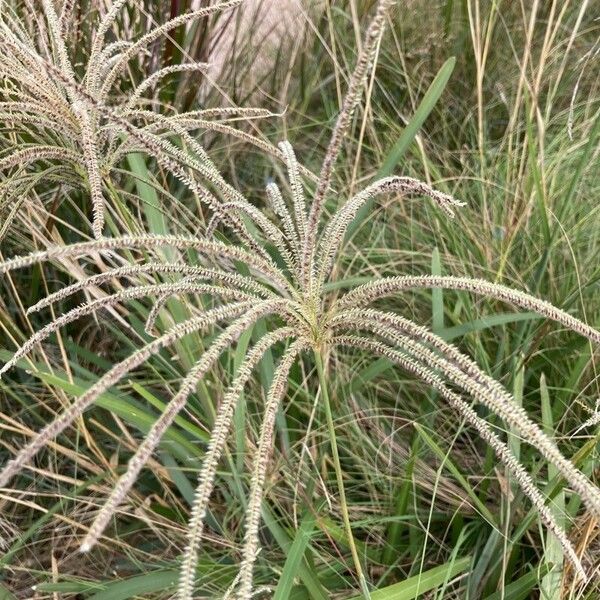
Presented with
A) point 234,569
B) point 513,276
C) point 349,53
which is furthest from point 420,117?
point 349,53

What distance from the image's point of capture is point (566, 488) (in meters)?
0.77

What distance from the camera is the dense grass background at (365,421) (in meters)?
0.79

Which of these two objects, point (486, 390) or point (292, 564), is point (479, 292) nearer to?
point (486, 390)

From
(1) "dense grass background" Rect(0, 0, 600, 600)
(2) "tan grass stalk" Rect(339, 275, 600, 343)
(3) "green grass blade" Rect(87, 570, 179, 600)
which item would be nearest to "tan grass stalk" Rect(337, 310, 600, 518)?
(2) "tan grass stalk" Rect(339, 275, 600, 343)

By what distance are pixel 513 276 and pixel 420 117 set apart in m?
0.25

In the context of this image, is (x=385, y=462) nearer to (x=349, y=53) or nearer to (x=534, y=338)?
(x=534, y=338)

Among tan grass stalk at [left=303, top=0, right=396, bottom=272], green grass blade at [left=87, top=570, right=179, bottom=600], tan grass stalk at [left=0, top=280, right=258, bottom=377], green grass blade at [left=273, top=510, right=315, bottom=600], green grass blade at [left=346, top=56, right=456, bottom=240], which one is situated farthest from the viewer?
green grass blade at [left=346, top=56, right=456, bottom=240]

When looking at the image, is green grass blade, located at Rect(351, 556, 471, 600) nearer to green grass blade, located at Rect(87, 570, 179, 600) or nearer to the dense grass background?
the dense grass background

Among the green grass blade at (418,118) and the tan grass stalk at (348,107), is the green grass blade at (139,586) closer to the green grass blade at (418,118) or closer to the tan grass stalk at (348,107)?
the tan grass stalk at (348,107)

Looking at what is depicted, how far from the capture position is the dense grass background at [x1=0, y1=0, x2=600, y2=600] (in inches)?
31.0

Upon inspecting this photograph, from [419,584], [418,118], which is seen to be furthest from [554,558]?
[418,118]

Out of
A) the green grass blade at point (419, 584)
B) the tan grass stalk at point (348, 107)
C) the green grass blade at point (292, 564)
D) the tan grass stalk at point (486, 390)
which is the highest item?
the tan grass stalk at point (348, 107)

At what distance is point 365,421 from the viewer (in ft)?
3.16

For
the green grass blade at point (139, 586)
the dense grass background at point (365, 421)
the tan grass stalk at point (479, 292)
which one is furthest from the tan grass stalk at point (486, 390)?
the green grass blade at point (139, 586)
